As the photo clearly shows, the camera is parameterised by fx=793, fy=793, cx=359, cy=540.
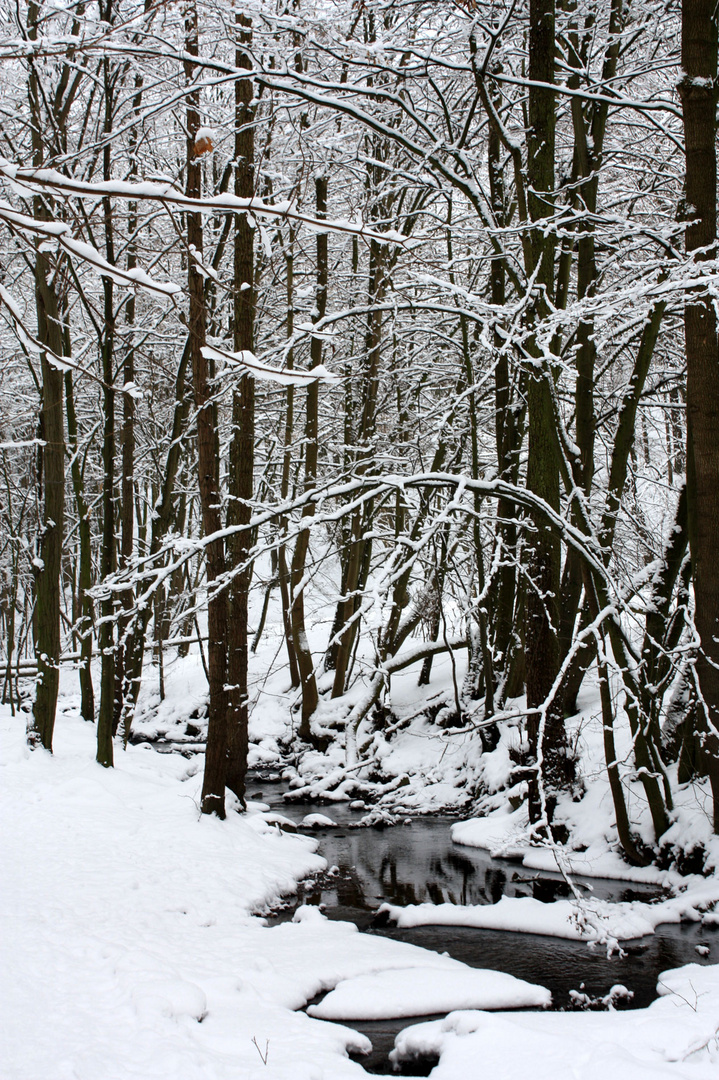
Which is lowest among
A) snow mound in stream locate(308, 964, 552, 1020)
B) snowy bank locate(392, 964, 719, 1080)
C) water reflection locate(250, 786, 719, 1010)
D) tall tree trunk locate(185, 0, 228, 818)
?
water reflection locate(250, 786, 719, 1010)

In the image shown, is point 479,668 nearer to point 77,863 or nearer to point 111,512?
point 111,512

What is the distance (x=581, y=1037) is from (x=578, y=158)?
27.0 feet

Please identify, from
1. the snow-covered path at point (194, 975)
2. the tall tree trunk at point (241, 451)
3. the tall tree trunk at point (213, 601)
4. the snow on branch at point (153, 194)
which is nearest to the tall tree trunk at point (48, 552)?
the snow-covered path at point (194, 975)

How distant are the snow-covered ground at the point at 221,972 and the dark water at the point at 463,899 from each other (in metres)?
0.21

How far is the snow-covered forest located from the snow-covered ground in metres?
0.03

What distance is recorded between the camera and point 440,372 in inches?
513

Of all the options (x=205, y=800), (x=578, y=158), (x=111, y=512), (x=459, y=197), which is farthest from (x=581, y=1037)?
(x=459, y=197)

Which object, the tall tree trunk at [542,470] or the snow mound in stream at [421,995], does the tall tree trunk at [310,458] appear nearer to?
the tall tree trunk at [542,470]

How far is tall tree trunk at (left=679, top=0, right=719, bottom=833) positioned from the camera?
243 inches

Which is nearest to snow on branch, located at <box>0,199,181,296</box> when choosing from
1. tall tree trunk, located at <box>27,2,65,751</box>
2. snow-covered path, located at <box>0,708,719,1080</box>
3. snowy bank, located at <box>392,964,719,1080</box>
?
snow-covered path, located at <box>0,708,719,1080</box>

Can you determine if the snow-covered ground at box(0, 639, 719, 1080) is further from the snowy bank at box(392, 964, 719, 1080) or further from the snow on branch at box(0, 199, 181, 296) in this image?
the snow on branch at box(0, 199, 181, 296)

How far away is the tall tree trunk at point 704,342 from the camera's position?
617cm

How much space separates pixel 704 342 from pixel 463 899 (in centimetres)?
525

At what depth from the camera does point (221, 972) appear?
4930 millimetres
